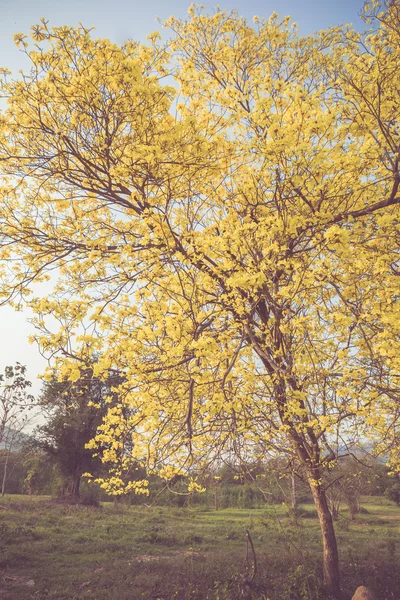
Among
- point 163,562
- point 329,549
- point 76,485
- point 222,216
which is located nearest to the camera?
point 222,216

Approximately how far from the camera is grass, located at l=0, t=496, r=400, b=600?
6.07 meters

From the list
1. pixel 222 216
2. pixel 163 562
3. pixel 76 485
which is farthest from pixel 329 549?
pixel 76 485

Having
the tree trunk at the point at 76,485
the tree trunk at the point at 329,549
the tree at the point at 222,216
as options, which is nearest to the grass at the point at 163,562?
the tree trunk at the point at 329,549

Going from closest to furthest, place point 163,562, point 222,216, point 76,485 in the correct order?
point 222,216, point 163,562, point 76,485

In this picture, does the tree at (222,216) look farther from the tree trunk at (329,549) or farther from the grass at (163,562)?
the grass at (163,562)

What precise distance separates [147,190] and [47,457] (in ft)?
71.5

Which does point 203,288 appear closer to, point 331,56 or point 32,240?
point 32,240

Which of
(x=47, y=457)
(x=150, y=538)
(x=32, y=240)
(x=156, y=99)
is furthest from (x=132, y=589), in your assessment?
(x=47, y=457)

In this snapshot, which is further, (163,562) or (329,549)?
(163,562)

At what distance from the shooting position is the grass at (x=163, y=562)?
6070 millimetres

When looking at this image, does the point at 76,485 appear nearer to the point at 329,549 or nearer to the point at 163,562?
the point at 163,562

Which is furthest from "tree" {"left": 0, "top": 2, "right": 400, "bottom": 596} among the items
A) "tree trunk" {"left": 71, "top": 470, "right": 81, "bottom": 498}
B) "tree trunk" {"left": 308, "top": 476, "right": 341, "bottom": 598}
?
"tree trunk" {"left": 71, "top": 470, "right": 81, "bottom": 498}

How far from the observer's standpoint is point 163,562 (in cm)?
795

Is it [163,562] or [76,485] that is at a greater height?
[163,562]
